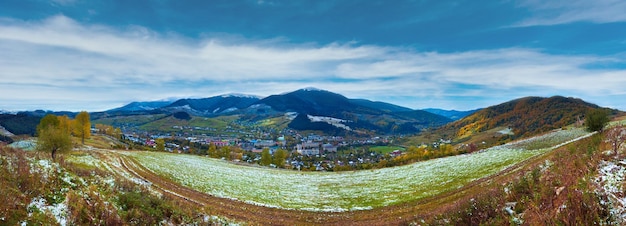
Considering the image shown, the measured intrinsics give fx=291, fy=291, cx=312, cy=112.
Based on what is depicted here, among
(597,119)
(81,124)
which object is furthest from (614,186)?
(81,124)

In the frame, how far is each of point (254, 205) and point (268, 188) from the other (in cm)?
1194

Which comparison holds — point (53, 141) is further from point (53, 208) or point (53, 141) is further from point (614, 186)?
point (614, 186)

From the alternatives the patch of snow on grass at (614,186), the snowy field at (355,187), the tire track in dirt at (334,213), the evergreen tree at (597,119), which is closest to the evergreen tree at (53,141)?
the snowy field at (355,187)

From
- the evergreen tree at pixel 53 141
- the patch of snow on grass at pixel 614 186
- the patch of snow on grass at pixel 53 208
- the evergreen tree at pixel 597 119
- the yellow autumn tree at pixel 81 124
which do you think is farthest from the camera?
the yellow autumn tree at pixel 81 124

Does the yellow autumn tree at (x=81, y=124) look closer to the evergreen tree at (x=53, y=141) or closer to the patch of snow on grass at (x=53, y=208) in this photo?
the evergreen tree at (x=53, y=141)

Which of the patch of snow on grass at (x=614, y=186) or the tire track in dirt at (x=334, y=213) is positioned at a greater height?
the patch of snow on grass at (x=614, y=186)

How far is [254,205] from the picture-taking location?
32500 mm

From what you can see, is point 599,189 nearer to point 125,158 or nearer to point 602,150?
point 602,150

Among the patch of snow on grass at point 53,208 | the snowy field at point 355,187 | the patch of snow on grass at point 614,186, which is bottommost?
the snowy field at point 355,187

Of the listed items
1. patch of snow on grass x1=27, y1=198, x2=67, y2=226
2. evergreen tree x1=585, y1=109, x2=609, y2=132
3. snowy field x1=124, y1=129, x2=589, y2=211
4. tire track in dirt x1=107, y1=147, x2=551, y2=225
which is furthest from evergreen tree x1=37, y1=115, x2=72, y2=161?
evergreen tree x1=585, y1=109, x2=609, y2=132

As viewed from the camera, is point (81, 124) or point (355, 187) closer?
point (355, 187)

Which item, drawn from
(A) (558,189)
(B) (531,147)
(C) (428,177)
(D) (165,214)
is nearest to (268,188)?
(C) (428,177)

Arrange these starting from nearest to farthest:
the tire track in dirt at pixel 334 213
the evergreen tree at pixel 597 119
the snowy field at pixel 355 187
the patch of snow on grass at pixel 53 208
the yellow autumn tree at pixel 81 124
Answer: the patch of snow on grass at pixel 53 208
the tire track in dirt at pixel 334 213
the snowy field at pixel 355 187
the evergreen tree at pixel 597 119
the yellow autumn tree at pixel 81 124

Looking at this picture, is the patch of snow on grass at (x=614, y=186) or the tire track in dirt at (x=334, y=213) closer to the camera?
the patch of snow on grass at (x=614, y=186)
